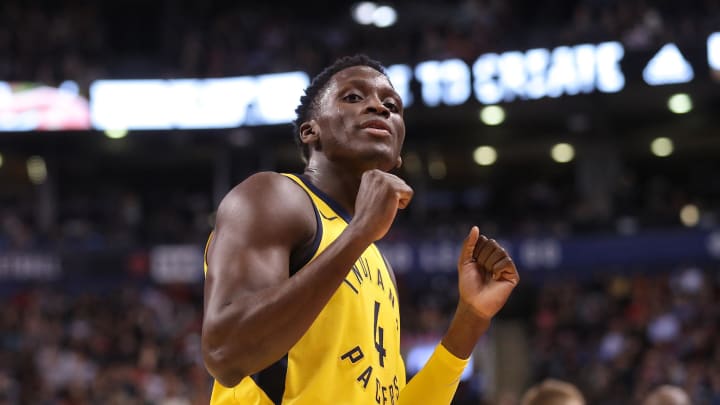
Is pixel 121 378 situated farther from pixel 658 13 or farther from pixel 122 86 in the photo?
pixel 658 13

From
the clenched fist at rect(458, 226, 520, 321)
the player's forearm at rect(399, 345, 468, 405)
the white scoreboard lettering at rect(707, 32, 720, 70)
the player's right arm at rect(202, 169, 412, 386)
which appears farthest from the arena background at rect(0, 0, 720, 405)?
the player's right arm at rect(202, 169, 412, 386)

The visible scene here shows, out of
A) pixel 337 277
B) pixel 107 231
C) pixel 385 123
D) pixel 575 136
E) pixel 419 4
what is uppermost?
pixel 419 4

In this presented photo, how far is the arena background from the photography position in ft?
50.5

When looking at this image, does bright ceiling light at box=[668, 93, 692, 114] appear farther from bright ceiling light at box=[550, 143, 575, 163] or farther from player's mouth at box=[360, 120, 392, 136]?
player's mouth at box=[360, 120, 392, 136]

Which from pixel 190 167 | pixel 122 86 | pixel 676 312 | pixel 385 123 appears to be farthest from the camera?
pixel 190 167

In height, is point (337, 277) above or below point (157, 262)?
below

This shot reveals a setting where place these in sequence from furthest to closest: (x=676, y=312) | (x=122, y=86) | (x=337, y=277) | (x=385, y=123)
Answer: (x=122, y=86), (x=676, y=312), (x=385, y=123), (x=337, y=277)

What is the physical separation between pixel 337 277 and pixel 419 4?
2119cm

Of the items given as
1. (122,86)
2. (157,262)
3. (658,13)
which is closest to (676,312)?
(658,13)

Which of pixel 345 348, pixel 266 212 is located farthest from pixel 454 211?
pixel 266 212

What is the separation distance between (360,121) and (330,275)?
0.70 metres

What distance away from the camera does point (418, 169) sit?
908 inches

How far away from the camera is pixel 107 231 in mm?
21016

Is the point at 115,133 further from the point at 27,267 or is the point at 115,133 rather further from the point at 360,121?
the point at 360,121
